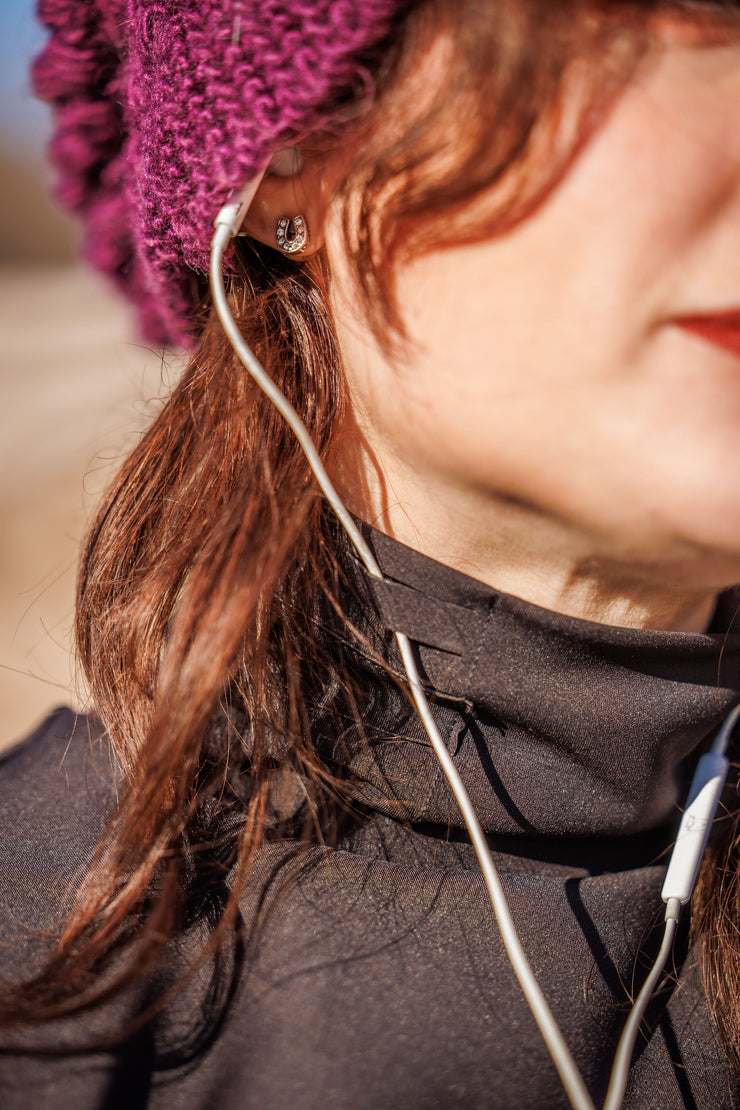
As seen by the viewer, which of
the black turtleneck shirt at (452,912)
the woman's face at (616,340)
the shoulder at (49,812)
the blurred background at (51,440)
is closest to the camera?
the woman's face at (616,340)

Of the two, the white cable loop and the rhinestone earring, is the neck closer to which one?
the white cable loop

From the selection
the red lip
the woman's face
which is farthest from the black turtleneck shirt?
the red lip

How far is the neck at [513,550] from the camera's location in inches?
30.2

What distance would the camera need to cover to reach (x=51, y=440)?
484cm

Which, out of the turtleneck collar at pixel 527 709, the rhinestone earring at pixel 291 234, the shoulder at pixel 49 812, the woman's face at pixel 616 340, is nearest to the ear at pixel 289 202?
the rhinestone earring at pixel 291 234

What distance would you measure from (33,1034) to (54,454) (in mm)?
4329

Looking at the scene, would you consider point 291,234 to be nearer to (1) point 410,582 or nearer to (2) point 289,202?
(2) point 289,202

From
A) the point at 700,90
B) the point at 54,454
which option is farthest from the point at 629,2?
the point at 54,454

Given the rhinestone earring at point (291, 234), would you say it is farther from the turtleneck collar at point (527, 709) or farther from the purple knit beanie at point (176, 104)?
the turtleneck collar at point (527, 709)

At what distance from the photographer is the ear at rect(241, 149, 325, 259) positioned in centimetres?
76

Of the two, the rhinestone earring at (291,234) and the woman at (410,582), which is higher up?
the rhinestone earring at (291,234)

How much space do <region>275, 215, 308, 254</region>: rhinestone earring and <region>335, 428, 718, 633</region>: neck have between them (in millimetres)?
212

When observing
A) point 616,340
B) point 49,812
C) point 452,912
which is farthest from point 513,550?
point 49,812

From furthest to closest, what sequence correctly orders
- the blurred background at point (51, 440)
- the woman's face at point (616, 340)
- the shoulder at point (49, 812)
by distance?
the blurred background at point (51, 440) < the shoulder at point (49, 812) < the woman's face at point (616, 340)
